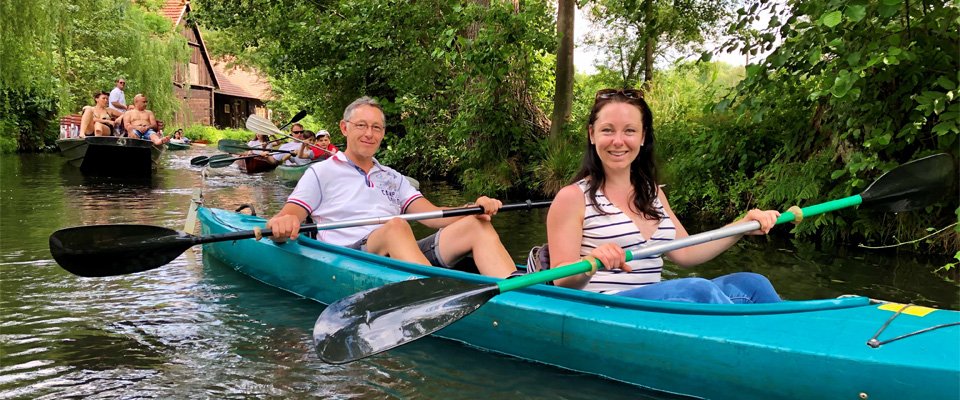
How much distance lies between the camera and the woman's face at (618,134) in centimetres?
267

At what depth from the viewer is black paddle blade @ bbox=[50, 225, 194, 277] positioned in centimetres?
363

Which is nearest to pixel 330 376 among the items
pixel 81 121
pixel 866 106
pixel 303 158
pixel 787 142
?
pixel 866 106

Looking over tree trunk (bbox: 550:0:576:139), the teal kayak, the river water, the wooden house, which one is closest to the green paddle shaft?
the teal kayak

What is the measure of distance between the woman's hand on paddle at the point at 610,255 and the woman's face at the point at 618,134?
0.36m

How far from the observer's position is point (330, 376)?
3.11 meters

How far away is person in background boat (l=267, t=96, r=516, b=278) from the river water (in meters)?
0.47

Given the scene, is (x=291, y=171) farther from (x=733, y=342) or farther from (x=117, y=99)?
(x=733, y=342)

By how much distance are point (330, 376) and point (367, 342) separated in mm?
606

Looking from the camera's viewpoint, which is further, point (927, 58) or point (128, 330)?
point (927, 58)

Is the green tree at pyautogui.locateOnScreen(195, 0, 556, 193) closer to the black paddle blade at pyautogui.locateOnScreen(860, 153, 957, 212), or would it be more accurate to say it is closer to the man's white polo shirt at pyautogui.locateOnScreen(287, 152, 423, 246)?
the man's white polo shirt at pyautogui.locateOnScreen(287, 152, 423, 246)

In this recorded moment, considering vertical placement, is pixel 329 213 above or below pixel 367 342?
above

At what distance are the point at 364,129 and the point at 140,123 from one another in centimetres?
1157

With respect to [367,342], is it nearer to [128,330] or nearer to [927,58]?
[128,330]

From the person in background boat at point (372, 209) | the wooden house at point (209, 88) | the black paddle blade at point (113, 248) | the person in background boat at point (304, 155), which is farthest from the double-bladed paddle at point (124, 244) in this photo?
the wooden house at point (209, 88)
